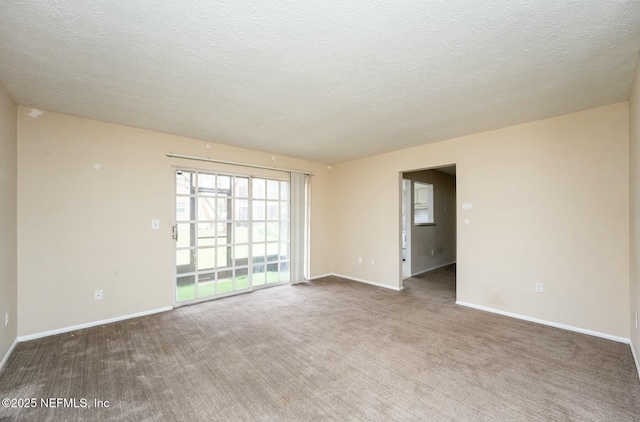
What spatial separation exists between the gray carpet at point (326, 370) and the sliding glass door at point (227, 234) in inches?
30.1

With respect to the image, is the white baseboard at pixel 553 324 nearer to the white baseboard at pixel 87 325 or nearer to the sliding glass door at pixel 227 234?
the sliding glass door at pixel 227 234

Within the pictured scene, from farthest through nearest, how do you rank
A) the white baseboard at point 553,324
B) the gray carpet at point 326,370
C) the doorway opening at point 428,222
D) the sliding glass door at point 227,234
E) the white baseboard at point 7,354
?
the doorway opening at point 428,222 < the sliding glass door at point 227,234 < the white baseboard at point 553,324 < the white baseboard at point 7,354 < the gray carpet at point 326,370

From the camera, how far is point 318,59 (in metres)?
2.03

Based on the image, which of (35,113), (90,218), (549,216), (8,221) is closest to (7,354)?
(8,221)

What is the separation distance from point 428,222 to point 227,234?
4633 millimetres

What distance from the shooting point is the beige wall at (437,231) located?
20.1ft

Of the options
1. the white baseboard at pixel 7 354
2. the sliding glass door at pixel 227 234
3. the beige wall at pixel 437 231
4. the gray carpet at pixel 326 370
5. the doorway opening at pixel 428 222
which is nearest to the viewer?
the gray carpet at pixel 326 370

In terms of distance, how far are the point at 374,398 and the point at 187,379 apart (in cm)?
148

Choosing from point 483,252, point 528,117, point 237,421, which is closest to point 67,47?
point 237,421

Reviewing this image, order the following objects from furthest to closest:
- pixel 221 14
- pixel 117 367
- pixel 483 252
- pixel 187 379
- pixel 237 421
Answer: pixel 483 252, pixel 117 367, pixel 187 379, pixel 237 421, pixel 221 14

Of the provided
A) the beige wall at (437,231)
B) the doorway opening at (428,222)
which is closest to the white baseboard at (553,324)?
the doorway opening at (428,222)

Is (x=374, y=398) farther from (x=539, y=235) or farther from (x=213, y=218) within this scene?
(x=213, y=218)

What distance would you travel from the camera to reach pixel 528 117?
3287 mm

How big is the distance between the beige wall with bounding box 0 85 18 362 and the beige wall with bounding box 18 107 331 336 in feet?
0.44
